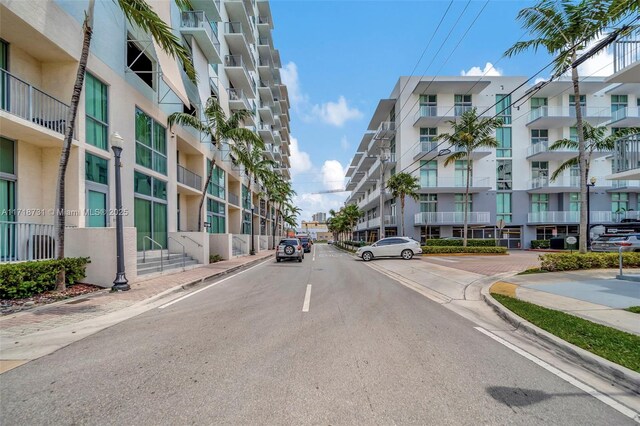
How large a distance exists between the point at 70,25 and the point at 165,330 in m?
11.4

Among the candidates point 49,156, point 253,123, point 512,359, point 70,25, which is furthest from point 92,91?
point 253,123

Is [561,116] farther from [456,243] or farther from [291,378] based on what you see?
[291,378]

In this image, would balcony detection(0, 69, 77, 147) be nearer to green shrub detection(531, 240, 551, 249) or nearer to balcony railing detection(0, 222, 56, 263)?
balcony railing detection(0, 222, 56, 263)

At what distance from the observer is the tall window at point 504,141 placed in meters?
37.2

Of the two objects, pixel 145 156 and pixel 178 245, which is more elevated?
pixel 145 156

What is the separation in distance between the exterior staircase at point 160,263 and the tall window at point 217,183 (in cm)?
828

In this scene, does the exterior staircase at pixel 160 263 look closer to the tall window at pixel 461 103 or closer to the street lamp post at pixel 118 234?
the street lamp post at pixel 118 234

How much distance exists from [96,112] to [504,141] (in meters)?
40.3

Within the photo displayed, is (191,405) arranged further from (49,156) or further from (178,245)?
(178,245)

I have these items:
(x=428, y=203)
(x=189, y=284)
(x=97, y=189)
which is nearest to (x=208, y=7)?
(x=97, y=189)

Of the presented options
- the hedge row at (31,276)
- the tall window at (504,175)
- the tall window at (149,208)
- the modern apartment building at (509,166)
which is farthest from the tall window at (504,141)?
the hedge row at (31,276)

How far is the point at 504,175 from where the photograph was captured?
37156mm

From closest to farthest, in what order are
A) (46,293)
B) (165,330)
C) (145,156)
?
(165,330), (46,293), (145,156)

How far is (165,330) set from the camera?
5730mm
